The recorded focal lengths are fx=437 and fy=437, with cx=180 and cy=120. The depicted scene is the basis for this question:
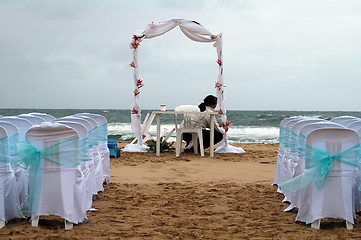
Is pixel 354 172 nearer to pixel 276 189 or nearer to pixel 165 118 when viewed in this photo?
pixel 276 189

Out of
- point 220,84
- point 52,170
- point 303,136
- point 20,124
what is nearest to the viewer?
point 52,170

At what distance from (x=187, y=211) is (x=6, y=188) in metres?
1.73

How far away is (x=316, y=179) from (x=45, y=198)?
2.26 m

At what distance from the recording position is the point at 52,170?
3.61 meters

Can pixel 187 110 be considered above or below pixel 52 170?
above

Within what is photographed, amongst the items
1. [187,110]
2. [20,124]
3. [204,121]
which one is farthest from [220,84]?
[20,124]

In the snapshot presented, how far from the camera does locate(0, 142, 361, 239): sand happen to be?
3562 millimetres

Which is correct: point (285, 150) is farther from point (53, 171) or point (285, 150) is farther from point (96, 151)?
point (53, 171)

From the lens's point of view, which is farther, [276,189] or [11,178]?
[276,189]

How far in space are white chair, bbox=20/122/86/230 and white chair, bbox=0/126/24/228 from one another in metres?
0.19

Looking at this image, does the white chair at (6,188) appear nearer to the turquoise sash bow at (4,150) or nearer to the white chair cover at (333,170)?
the turquoise sash bow at (4,150)

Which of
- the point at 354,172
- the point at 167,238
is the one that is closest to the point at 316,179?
the point at 354,172

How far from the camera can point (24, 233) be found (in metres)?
3.46

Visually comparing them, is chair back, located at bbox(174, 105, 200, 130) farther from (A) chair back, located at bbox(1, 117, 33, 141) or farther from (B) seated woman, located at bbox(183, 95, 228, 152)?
(A) chair back, located at bbox(1, 117, 33, 141)
